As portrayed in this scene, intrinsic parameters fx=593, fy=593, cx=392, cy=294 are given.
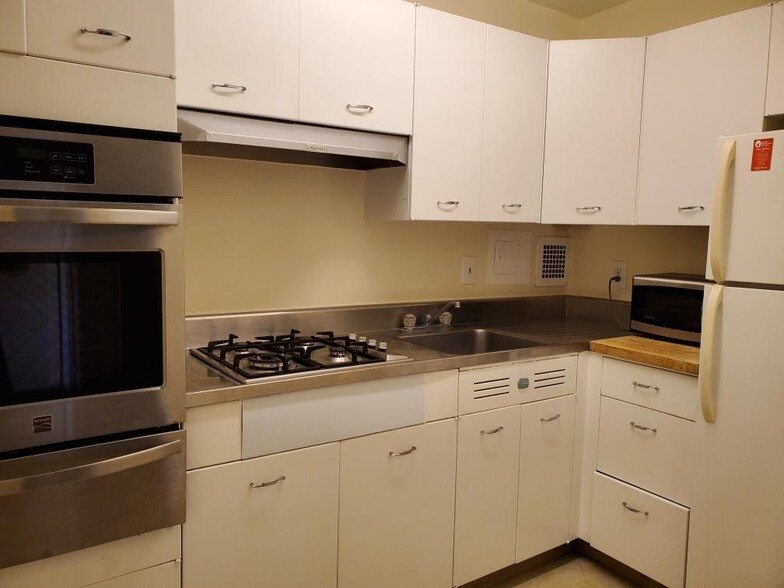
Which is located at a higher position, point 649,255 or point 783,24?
point 783,24

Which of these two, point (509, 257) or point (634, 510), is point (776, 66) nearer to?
point (509, 257)

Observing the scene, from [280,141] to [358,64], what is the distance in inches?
16.4

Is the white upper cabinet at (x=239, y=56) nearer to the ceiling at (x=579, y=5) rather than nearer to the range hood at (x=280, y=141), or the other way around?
the range hood at (x=280, y=141)

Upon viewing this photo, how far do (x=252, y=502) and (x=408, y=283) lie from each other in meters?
1.31

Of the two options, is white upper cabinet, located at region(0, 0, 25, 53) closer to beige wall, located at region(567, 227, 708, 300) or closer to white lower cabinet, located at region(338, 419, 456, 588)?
white lower cabinet, located at region(338, 419, 456, 588)

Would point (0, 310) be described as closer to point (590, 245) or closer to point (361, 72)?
point (361, 72)

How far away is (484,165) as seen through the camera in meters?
2.39

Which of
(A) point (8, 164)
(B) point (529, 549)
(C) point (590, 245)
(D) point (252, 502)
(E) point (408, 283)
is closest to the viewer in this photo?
(A) point (8, 164)

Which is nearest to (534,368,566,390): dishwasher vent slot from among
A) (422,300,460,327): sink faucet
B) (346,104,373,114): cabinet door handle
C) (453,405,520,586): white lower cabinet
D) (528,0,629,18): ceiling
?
(453,405,520,586): white lower cabinet

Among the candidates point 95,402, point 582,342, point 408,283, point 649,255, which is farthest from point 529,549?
point 95,402

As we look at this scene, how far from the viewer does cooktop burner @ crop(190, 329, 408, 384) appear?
1.74 metres

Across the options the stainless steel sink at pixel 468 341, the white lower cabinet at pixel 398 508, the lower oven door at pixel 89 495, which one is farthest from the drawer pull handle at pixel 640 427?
the lower oven door at pixel 89 495

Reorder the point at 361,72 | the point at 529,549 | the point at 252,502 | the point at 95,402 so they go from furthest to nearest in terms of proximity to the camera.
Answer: the point at 529,549, the point at 361,72, the point at 252,502, the point at 95,402

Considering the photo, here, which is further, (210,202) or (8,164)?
(210,202)
